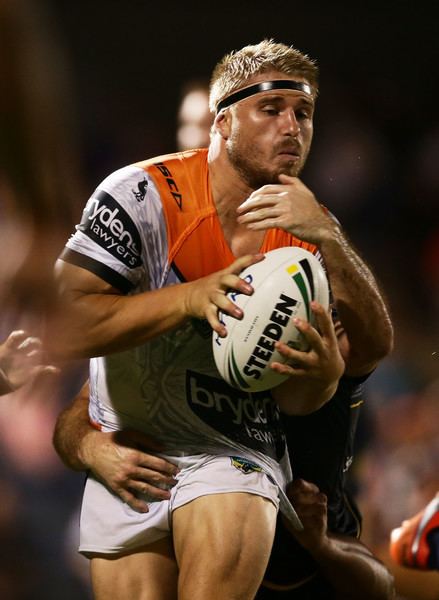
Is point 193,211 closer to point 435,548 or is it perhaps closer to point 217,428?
point 217,428

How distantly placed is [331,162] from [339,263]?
2.46m

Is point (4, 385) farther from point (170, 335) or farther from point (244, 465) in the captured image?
point (244, 465)

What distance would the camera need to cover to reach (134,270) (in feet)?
7.35

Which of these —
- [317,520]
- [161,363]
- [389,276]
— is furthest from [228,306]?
[389,276]

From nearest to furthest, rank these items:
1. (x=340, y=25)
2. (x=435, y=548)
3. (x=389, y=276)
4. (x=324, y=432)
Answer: (x=435, y=548) → (x=324, y=432) → (x=389, y=276) → (x=340, y=25)

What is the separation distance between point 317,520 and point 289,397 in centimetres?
41

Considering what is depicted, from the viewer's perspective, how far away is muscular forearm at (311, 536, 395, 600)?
104 inches

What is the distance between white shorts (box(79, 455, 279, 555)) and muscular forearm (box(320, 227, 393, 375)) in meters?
0.43

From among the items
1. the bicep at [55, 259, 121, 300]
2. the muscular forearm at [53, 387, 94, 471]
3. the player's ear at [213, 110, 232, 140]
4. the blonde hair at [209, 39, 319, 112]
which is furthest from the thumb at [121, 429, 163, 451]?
the blonde hair at [209, 39, 319, 112]

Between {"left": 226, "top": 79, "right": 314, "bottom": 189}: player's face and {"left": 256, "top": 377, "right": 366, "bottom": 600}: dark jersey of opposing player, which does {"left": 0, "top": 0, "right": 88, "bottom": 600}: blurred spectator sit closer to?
{"left": 226, "top": 79, "right": 314, "bottom": 189}: player's face

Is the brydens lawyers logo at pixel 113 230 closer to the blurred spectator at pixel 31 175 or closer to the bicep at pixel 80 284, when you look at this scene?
the bicep at pixel 80 284

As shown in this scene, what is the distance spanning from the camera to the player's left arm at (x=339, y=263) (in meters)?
2.19

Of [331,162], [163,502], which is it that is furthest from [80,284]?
[331,162]

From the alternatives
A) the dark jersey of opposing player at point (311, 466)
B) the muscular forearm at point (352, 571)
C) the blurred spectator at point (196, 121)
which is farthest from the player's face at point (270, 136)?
the muscular forearm at point (352, 571)
